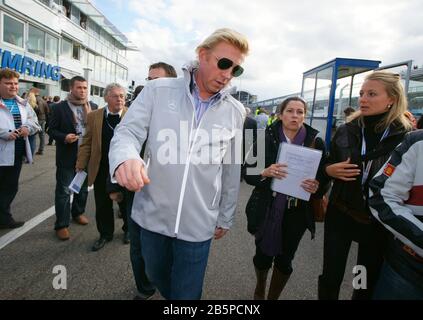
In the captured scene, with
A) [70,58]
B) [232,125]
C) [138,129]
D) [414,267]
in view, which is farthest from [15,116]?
[70,58]

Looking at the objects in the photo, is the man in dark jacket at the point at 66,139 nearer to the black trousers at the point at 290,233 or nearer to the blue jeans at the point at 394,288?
the black trousers at the point at 290,233

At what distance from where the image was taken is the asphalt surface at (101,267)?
9.18 feet

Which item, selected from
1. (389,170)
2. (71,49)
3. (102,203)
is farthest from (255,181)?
(71,49)

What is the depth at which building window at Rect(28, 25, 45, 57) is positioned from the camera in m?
20.4

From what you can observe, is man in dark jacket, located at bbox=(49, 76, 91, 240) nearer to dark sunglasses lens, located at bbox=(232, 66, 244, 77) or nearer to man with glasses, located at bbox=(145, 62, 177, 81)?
man with glasses, located at bbox=(145, 62, 177, 81)

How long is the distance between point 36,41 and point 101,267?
76.6ft

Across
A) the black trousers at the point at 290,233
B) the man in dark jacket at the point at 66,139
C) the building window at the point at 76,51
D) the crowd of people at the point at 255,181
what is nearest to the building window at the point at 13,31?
the building window at the point at 76,51

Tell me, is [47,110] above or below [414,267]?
above

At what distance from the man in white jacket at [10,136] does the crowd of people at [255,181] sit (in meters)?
1.94

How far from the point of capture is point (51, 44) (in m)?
23.3

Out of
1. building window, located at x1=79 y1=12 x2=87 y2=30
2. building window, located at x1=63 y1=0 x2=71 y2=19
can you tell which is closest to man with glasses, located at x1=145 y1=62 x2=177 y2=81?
building window, located at x1=63 y1=0 x2=71 y2=19

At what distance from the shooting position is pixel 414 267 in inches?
62.1
